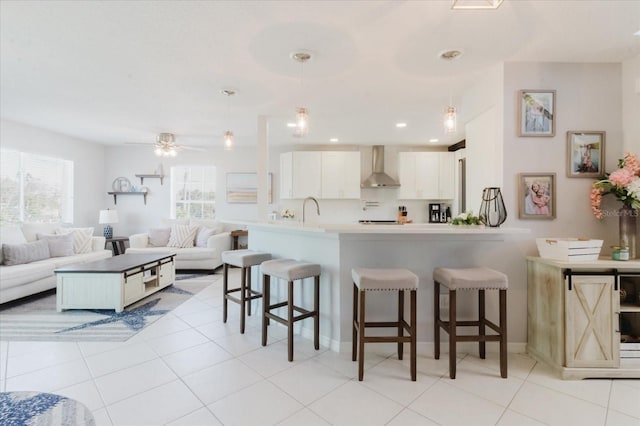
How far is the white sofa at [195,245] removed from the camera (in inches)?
212

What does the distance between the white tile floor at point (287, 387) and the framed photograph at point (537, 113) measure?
1.87 m

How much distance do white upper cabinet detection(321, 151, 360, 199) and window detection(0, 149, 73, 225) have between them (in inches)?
189

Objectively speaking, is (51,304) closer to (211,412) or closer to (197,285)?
(197,285)

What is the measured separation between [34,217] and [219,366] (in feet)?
16.3

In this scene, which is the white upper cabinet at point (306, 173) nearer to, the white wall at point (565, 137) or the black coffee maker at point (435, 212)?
the black coffee maker at point (435, 212)

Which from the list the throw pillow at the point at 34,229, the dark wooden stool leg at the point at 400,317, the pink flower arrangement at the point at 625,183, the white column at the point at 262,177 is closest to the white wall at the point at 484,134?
the pink flower arrangement at the point at 625,183

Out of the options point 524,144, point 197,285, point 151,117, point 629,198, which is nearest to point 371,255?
point 524,144

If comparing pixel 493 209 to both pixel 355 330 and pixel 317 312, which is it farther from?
pixel 317 312

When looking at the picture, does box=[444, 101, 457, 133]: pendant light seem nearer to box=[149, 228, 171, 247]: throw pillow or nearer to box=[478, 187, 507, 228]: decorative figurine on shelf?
Result: box=[478, 187, 507, 228]: decorative figurine on shelf

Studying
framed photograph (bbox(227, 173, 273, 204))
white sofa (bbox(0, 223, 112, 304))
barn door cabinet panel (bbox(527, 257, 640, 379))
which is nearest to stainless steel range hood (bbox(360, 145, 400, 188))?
framed photograph (bbox(227, 173, 273, 204))

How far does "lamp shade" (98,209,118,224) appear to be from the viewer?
5.70 meters

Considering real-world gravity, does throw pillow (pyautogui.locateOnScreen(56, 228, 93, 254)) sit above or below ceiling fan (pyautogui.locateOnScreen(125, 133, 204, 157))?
below

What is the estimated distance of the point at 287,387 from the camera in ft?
6.47

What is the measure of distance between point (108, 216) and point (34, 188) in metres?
1.14
